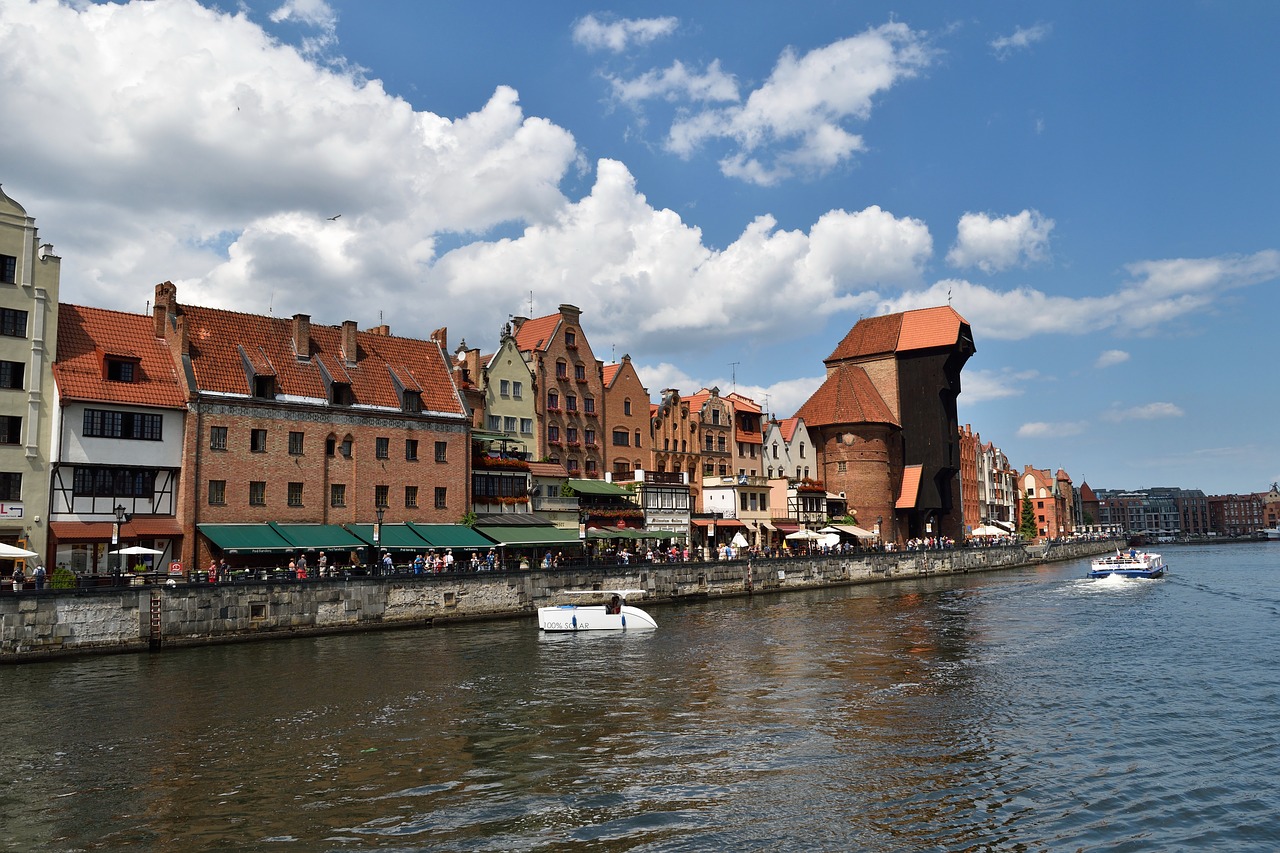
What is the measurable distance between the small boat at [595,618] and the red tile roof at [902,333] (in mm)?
78126

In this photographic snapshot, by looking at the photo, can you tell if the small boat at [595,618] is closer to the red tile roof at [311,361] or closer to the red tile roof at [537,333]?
the red tile roof at [311,361]

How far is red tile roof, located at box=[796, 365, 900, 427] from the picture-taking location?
109 metres

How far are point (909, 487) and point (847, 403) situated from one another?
12904 millimetres

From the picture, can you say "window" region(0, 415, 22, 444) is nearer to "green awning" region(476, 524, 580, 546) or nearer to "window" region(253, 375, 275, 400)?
"window" region(253, 375, 275, 400)

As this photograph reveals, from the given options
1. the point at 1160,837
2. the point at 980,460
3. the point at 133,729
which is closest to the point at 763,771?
the point at 1160,837

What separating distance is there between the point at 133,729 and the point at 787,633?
1155 inches

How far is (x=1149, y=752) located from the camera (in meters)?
22.6

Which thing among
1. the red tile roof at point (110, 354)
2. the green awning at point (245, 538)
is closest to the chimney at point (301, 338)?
the red tile roof at point (110, 354)

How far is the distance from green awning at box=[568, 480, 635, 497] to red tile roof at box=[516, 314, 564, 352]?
11.1 meters

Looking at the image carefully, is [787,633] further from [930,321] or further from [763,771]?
[930,321]

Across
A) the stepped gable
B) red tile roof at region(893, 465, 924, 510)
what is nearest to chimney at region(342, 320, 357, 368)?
the stepped gable

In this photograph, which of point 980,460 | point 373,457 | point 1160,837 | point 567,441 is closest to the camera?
point 1160,837

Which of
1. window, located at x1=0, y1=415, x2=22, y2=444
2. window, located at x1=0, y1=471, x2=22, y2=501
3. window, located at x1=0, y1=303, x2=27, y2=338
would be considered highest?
window, located at x1=0, y1=303, x2=27, y2=338

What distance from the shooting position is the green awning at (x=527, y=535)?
197 feet
